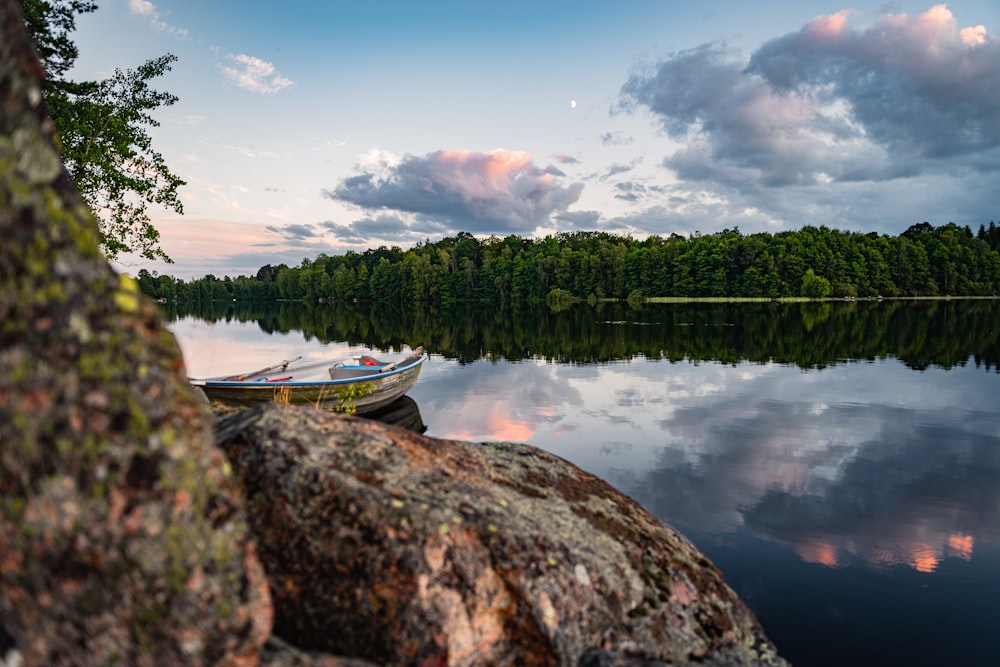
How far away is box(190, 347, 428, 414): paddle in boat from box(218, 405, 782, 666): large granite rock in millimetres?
13247

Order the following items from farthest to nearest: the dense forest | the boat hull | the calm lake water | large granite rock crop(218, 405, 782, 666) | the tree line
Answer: the dense forest, the tree line, the boat hull, the calm lake water, large granite rock crop(218, 405, 782, 666)

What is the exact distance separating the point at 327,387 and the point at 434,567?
1655cm

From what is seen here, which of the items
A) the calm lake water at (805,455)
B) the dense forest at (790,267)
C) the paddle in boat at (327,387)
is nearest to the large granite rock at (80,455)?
the calm lake water at (805,455)

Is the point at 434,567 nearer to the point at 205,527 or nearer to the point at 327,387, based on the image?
the point at 205,527

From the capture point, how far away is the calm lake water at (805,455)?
353 inches

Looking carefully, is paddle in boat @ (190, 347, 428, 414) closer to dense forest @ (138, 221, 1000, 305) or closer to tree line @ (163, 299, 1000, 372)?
tree line @ (163, 299, 1000, 372)

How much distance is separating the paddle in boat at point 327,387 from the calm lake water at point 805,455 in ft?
7.31

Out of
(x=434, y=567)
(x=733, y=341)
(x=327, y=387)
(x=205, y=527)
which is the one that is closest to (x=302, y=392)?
(x=327, y=387)

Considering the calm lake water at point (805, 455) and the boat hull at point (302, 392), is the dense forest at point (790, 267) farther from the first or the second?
the boat hull at point (302, 392)

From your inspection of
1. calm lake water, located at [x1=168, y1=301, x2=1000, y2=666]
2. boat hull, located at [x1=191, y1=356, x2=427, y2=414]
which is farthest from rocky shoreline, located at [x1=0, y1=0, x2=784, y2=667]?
boat hull, located at [x1=191, y1=356, x2=427, y2=414]

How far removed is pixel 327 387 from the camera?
1953cm

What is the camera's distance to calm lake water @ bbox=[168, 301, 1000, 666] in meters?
8.96

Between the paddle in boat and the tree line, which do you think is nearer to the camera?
the paddle in boat

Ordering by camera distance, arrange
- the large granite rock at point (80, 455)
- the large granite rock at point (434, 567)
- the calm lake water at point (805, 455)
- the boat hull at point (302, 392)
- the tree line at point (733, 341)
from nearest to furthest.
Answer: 1. the large granite rock at point (80, 455)
2. the large granite rock at point (434, 567)
3. the calm lake water at point (805, 455)
4. the boat hull at point (302, 392)
5. the tree line at point (733, 341)
